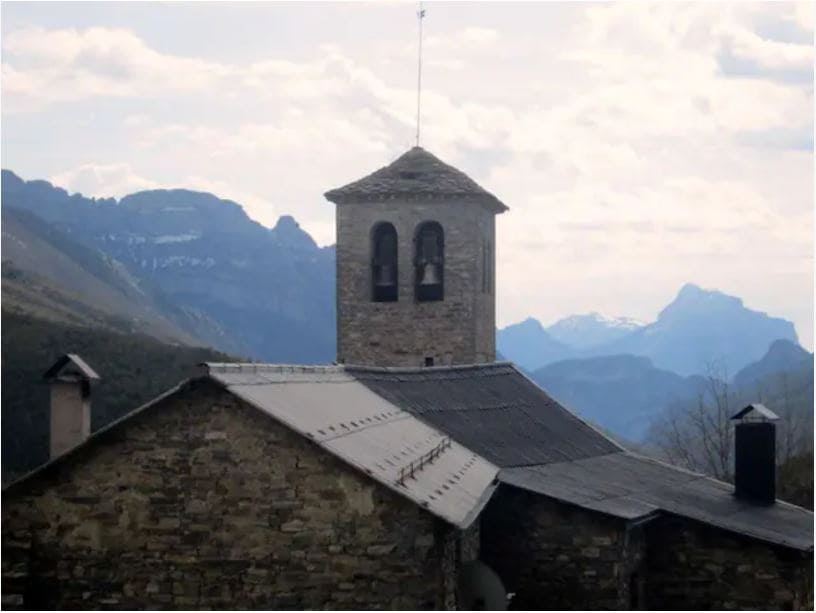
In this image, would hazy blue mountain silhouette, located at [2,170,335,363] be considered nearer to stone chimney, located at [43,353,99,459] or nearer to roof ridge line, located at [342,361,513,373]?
roof ridge line, located at [342,361,513,373]

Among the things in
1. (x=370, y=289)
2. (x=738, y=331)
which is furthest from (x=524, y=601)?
(x=738, y=331)

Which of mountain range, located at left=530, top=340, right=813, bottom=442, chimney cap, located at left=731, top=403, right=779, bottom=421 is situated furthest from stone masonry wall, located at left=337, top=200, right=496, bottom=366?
mountain range, located at left=530, top=340, right=813, bottom=442

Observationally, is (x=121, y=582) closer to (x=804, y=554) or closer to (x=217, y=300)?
(x=804, y=554)

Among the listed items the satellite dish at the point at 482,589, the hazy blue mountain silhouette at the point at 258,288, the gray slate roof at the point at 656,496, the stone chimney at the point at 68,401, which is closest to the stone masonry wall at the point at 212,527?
the satellite dish at the point at 482,589

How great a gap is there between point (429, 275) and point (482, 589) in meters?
14.8

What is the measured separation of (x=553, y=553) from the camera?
19.4 m

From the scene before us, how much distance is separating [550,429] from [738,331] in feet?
584

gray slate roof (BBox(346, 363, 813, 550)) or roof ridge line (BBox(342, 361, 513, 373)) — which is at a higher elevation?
roof ridge line (BBox(342, 361, 513, 373))

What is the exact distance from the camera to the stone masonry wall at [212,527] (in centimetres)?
1475

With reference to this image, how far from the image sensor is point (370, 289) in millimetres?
30844

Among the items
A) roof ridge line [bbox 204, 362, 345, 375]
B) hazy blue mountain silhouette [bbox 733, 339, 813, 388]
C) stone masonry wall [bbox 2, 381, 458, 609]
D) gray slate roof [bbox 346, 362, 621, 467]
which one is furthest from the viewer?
hazy blue mountain silhouette [bbox 733, 339, 813, 388]

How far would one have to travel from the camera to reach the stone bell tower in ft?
100

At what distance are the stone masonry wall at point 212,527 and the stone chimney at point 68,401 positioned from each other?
1986mm

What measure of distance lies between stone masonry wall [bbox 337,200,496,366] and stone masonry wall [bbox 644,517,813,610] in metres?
10.3
